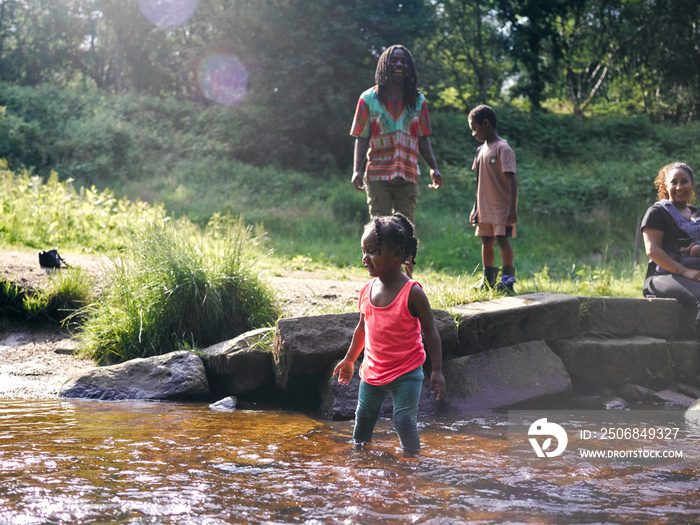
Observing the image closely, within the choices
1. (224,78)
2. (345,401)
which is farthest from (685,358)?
(224,78)

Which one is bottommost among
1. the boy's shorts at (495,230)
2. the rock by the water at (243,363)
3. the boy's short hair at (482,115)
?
the rock by the water at (243,363)

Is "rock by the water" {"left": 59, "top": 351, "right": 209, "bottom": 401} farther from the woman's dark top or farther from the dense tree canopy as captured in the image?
the dense tree canopy

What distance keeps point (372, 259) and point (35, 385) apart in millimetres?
3434

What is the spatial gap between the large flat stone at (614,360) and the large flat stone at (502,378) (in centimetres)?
26

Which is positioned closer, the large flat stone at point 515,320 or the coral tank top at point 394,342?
the coral tank top at point 394,342

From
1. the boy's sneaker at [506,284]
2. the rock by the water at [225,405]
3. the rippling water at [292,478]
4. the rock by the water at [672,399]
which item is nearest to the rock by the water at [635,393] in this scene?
the rock by the water at [672,399]

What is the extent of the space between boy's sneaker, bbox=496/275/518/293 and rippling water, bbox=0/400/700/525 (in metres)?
1.91

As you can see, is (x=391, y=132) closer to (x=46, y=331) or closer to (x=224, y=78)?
(x=46, y=331)

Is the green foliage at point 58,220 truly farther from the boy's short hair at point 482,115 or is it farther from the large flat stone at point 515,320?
the large flat stone at point 515,320

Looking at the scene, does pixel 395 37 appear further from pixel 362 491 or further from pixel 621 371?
pixel 362 491

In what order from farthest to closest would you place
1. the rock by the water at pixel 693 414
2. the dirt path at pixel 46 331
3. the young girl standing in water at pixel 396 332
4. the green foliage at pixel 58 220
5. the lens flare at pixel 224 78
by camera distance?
the lens flare at pixel 224 78 → the green foliage at pixel 58 220 → the dirt path at pixel 46 331 → the rock by the water at pixel 693 414 → the young girl standing in water at pixel 396 332

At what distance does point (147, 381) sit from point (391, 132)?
298 centimetres

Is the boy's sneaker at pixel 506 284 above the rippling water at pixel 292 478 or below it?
above

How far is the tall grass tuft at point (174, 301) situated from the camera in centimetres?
595
